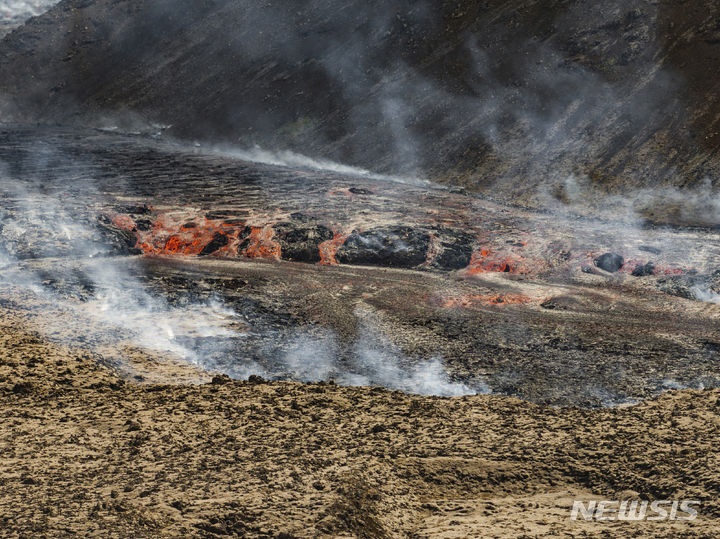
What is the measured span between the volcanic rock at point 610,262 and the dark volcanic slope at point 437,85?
351 inches

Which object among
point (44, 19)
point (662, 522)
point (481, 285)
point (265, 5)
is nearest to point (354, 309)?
point (481, 285)

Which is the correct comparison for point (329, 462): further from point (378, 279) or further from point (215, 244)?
point (215, 244)

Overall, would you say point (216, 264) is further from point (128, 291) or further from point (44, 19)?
point (44, 19)

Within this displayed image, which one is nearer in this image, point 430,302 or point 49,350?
point 49,350

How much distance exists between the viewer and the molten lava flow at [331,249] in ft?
59.3

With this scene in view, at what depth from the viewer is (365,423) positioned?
740 cm

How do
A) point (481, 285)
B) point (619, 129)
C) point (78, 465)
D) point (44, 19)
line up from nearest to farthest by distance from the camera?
point (78, 465), point (481, 285), point (619, 129), point (44, 19)

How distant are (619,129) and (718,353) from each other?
17.8m

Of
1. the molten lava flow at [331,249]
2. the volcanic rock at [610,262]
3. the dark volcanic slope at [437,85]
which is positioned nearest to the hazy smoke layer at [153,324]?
the molten lava flow at [331,249]

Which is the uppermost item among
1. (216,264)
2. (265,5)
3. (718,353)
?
(265,5)

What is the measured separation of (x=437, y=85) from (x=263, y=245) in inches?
741

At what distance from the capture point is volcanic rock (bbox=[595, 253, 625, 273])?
57.0 ft

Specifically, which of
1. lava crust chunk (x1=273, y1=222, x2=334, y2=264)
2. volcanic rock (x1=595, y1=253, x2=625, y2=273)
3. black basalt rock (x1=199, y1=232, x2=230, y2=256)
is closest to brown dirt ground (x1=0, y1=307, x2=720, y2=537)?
volcanic rock (x1=595, y1=253, x2=625, y2=273)

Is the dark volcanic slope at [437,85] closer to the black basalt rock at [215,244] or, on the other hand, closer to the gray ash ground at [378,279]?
the gray ash ground at [378,279]
